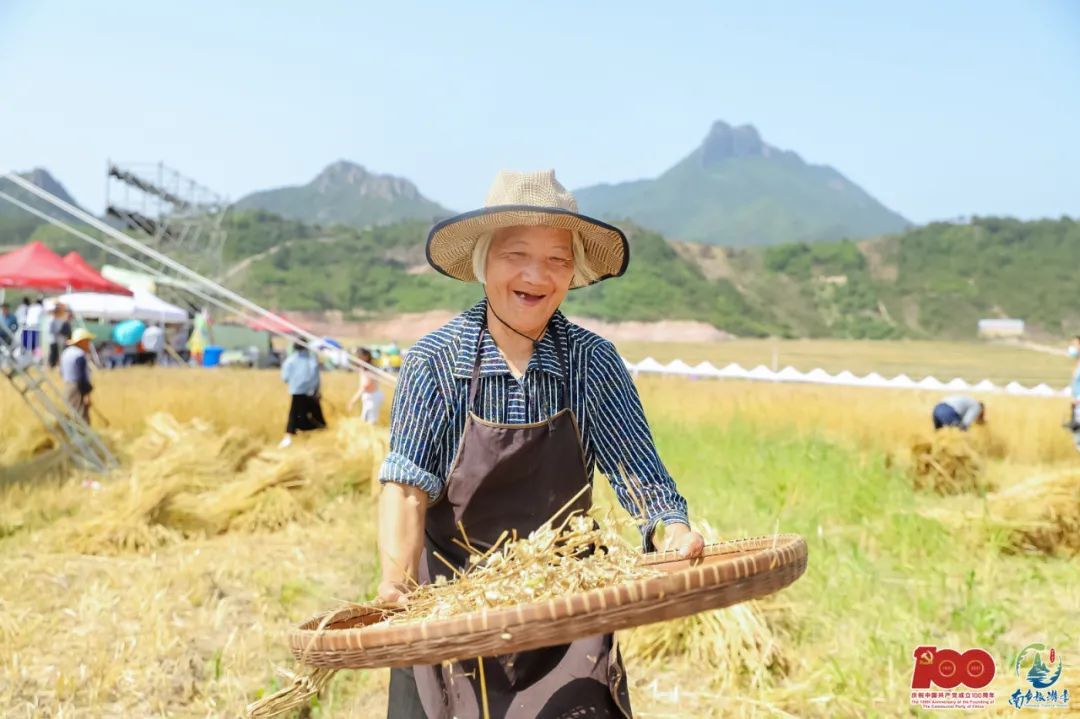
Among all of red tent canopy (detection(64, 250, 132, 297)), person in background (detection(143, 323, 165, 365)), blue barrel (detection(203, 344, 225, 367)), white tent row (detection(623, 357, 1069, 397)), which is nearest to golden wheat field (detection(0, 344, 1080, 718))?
white tent row (detection(623, 357, 1069, 397))

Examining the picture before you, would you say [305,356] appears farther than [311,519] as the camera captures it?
Yes

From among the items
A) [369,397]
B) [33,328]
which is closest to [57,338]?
[33,328]

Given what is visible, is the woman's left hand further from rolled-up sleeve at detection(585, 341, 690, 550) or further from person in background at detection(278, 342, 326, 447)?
person in background at detection(278, 342, 326, 447)

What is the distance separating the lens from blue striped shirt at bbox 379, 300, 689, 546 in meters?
1.97

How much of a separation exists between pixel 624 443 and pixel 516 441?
0.26 metres

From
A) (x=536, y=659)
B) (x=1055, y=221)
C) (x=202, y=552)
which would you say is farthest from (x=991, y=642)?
(x=1055, y=221)

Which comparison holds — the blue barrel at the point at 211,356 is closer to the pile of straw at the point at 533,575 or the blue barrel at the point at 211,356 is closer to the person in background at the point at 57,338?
the person in background at the point at 57,338

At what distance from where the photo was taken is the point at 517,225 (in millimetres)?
2049

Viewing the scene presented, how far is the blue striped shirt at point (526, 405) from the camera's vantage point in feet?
6.45

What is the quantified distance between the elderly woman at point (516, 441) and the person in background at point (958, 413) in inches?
306

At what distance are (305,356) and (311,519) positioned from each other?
3.38 meters

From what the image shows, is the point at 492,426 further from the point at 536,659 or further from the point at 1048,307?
the point at 1048,307

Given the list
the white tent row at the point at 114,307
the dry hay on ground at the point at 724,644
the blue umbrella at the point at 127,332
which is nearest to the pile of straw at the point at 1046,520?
the dry hay on ground at the point at 724,644

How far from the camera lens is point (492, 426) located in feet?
6.40
